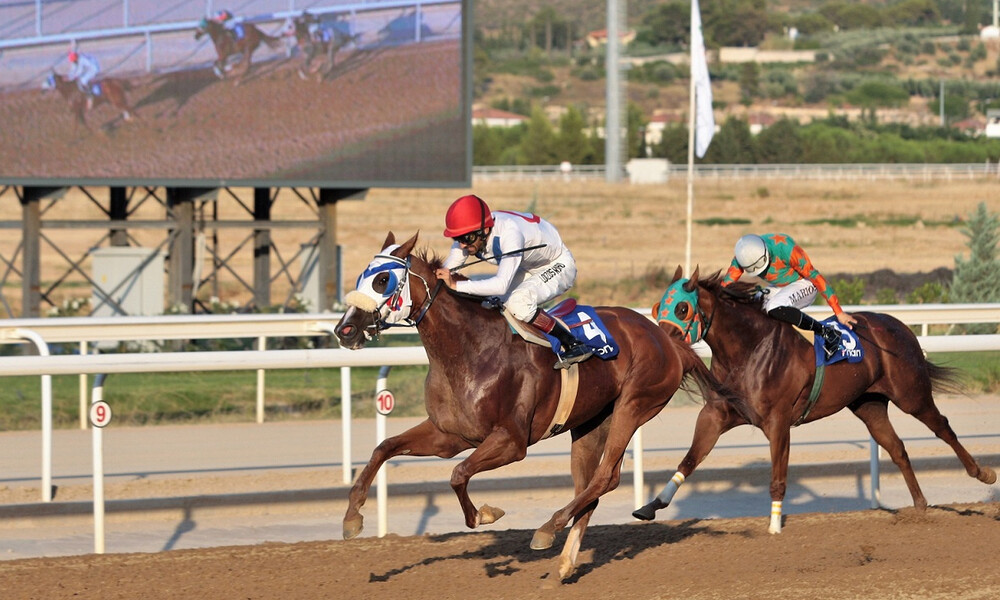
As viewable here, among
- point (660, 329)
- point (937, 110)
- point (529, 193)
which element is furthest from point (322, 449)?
point (937, 110)

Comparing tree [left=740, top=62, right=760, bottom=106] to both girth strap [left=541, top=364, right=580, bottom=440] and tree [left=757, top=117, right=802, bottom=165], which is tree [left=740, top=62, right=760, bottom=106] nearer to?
tree [left=757, top=117, right=802, bottom=165]

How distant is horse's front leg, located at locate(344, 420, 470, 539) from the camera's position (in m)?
4.77

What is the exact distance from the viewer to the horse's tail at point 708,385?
19.0 feet

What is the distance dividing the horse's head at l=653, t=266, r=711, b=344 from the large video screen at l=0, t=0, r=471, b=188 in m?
8.79

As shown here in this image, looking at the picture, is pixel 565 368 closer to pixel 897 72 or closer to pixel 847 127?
pixel 847 127

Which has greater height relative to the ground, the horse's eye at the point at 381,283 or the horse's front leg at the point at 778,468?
the horse's eye at the point at 381,283

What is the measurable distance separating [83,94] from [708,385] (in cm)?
960

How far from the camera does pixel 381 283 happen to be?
4.75m

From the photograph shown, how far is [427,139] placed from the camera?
577 inches

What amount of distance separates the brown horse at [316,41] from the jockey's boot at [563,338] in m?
9.63

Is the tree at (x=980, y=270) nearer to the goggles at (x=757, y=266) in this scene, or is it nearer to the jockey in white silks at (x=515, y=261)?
the goggles at (x=757, y=266)

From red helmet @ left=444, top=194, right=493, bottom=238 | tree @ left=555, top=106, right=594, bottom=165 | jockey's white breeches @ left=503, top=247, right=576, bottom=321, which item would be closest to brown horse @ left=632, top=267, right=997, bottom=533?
jockey's white breeches @ left=503, top=247, right=576, bottom=321

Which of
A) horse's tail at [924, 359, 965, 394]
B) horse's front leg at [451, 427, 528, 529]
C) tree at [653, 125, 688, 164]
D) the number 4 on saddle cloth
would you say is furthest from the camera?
tree at [653, 125, 688, 164]

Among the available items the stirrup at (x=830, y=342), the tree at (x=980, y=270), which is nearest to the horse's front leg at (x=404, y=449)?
the stirrup at (x=830, y=342)
